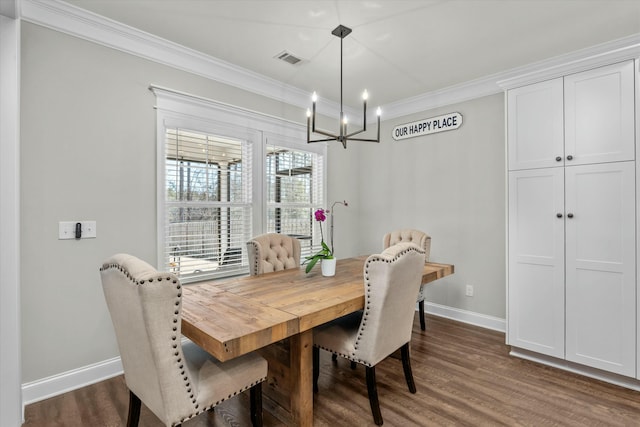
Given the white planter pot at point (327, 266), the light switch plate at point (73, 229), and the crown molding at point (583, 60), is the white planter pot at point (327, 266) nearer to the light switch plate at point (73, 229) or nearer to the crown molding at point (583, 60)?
the light switch plate at point (73, 229)

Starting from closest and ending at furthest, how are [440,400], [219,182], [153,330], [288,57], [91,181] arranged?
[153,330], [440,400], [91,181], [288,57], [219,182]

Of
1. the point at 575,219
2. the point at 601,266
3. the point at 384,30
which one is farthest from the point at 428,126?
the point at 601,266

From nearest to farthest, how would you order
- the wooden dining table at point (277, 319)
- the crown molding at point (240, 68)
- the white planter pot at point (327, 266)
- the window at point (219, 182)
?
1. the wooden dining table at point (277, 319)
2. the crown molding at point (240, 68)
3. the white planter pot at point (327, 266)
4. the window at point (219, 182)

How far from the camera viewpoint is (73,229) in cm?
230

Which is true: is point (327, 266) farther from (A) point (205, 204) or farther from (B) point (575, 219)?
(B) point (575, 219)

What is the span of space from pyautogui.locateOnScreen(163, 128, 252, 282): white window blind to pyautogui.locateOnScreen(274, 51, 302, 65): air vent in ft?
2.98

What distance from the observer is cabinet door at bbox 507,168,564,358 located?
263 centimetres

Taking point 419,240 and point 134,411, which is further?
point 419,240

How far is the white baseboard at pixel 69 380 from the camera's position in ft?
6.99

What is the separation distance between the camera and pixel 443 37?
2.62 metres

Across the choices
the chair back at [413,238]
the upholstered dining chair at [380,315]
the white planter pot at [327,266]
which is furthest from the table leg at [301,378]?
the chair back at [413,238]

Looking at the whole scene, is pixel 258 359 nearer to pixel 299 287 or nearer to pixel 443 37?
pixel 299 287

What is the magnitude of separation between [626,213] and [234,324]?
2.79 m

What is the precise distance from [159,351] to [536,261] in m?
2.88
